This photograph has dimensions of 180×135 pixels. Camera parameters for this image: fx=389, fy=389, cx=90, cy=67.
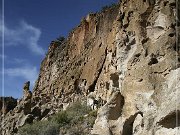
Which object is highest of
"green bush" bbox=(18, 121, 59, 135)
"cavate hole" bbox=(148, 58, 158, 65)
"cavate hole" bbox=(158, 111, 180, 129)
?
"cavate hole" bbox=(148, 58, 158, 65)

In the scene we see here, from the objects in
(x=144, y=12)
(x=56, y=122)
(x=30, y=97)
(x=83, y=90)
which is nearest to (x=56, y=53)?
(x=30, y=97)

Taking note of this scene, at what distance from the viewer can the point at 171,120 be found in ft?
42.6

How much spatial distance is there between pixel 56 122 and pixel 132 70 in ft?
38.6

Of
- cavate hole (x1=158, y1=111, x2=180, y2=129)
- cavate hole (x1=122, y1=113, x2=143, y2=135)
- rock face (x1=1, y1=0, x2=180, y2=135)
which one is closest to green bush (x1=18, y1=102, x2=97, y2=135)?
rock face (x1=1, y1=0, x2=180, y2=135)

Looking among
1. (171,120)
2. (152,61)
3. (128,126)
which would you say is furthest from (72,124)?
(171,120)

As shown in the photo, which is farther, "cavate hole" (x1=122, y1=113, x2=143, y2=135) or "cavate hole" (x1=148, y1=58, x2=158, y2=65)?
"cavate hole" (x1=122, y1=113, x2=143, y2=135)

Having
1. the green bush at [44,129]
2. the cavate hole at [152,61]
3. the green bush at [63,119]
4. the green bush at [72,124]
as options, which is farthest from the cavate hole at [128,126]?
the green bush at [63,119]

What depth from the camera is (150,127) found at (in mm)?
13508

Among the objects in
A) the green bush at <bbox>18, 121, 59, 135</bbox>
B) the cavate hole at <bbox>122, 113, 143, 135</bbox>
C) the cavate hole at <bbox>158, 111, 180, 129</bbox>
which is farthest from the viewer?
the green bush at <bbox>18, 121, 59, 135</bbox>

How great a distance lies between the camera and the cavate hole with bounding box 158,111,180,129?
12789mm

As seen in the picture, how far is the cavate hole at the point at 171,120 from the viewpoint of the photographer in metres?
12.8

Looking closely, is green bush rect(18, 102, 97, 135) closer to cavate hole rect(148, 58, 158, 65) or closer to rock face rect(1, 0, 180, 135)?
rock face rect(1, 0, 180, 135)

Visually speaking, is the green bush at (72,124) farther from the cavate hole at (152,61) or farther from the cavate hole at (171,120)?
the cavate hole at (171,120)

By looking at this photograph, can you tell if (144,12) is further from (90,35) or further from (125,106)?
(90,35)
